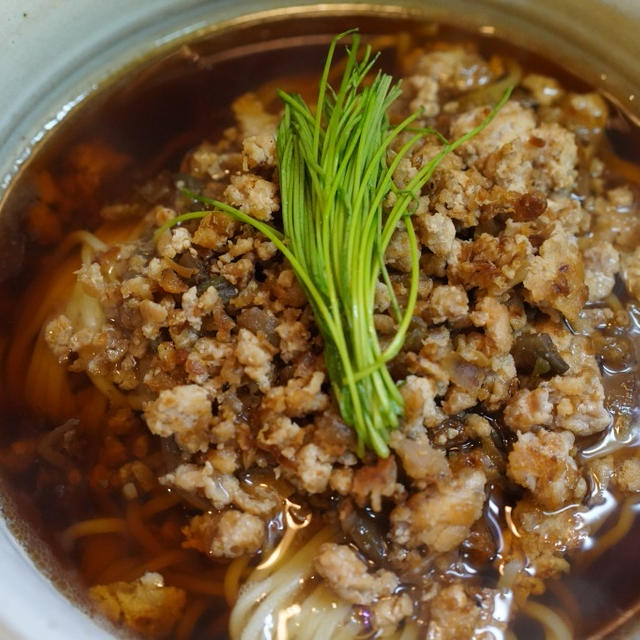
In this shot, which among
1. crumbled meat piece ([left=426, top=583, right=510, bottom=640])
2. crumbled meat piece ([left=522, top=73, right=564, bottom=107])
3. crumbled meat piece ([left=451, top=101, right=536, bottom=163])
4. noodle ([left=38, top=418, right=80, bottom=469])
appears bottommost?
crumbled meat piece ([left=426, top=583, right=510, bottom=640])

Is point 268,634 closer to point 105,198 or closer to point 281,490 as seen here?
point 281,490

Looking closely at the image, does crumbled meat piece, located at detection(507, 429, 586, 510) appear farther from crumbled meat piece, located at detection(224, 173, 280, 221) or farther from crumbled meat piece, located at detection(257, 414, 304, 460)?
crumbled meat piece, located at detection(224, 173, 280, 221)

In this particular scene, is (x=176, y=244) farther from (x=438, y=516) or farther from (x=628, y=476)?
(x=628, y=476)

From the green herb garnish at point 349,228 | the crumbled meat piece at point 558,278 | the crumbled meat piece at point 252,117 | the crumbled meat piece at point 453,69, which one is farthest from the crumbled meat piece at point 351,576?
the crumbled meat piece at point 453,69

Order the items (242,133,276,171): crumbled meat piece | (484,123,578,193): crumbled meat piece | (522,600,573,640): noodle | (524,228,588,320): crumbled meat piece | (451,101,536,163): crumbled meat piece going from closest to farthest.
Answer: (522,600,573,640): noodle, (524,228,588,320): crumbled meat piece, (242,133,276,171): crumbled meat piece, (484,123,578,193): crumbled meat piece, (451,101,536,163): crumbled meat piece

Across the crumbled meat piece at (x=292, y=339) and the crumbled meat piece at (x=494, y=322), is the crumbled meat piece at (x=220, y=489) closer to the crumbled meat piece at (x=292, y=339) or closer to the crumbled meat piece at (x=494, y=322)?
the crumbled meat piece at (x=292, y=339)

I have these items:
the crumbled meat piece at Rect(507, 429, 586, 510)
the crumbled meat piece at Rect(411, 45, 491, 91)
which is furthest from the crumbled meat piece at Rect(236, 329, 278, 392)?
the crumbled meat piece at Rect(411, 45, 491, 91)
